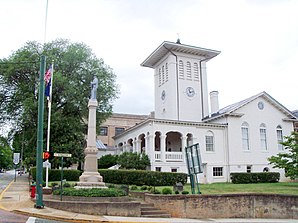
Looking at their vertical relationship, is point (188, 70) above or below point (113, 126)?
above

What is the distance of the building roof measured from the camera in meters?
39.0

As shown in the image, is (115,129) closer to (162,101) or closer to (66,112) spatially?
(162,101)

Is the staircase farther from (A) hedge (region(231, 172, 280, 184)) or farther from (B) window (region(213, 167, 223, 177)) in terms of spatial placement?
(B) window (region(213, 167, 223, 177))

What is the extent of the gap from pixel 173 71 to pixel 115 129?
2604 centimetres

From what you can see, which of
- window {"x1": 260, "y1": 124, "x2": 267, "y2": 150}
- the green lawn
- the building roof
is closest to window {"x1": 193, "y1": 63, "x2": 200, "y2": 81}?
the building roof

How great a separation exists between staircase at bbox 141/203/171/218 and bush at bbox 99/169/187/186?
9334 millimetres

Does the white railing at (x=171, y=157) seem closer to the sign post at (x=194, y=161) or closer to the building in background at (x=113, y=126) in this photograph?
the sign post at (x=194, y=161)

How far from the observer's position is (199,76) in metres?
40.6

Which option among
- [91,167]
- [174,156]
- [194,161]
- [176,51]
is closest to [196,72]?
[176,51]

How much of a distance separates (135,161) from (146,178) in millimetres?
4519

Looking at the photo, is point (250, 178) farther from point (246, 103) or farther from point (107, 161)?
point (107, 161)

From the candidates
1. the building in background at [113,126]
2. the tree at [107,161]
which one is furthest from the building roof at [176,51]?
the building in background at [113,126]

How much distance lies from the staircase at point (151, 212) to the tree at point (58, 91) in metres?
17.1

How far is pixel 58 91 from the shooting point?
111 ft
